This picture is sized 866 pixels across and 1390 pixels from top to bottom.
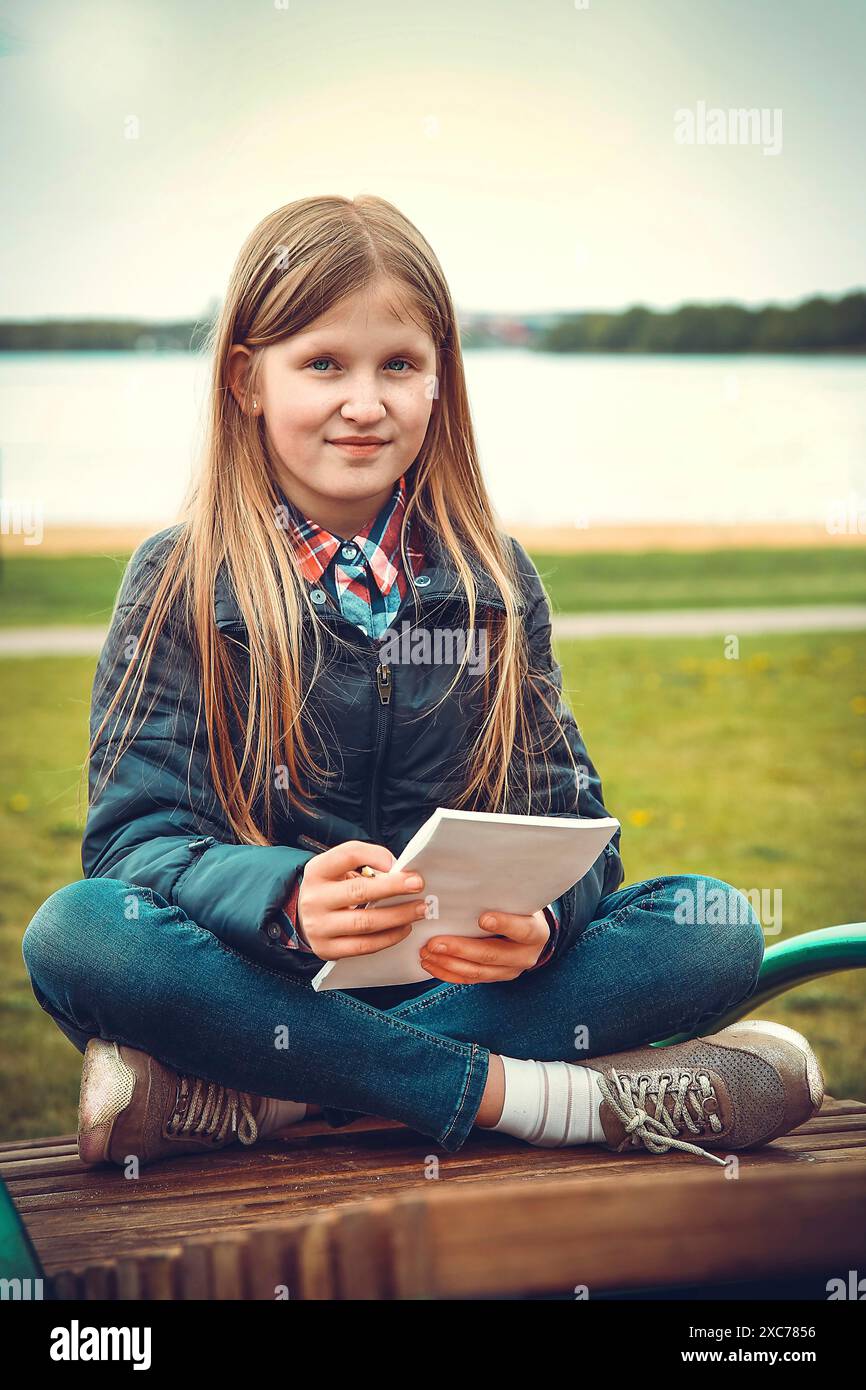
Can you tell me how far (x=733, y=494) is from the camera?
10430mm

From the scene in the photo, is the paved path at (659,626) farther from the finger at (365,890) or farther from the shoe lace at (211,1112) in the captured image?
the finger at (365,890)

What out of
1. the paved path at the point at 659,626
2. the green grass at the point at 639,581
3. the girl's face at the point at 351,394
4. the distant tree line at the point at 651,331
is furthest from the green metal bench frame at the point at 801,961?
the distant tree line at the point at 651,331

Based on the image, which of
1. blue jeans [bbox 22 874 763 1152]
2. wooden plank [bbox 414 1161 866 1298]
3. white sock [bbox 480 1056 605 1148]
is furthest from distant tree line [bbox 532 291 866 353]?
wooden plank [bbox 414 1161 866 1298]

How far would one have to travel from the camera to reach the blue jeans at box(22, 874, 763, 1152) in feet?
5.27

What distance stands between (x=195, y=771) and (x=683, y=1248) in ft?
2.63

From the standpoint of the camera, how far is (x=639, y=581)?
10172mm

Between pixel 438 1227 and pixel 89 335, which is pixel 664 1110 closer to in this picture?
pixel 438 1227

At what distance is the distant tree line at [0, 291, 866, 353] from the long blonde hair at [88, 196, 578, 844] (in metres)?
6.90

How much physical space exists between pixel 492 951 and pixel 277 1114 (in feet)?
1.27

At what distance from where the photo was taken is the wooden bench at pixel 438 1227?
1.27m

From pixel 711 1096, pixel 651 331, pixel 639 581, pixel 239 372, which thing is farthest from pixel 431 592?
pixel 651 331

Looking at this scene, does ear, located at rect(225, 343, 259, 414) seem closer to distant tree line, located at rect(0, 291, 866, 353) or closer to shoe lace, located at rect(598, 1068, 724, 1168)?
shoe lace, located at rect(598, 1068, 724, 1168)

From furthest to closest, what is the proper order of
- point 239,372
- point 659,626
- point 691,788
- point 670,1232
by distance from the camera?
point 659,626
point 691,788
point 239,372
point 670,1232
